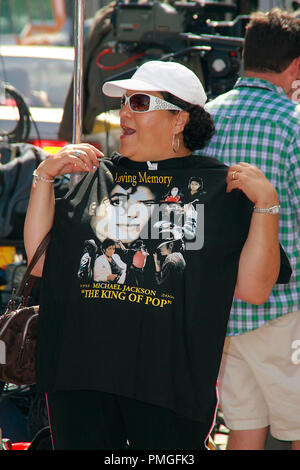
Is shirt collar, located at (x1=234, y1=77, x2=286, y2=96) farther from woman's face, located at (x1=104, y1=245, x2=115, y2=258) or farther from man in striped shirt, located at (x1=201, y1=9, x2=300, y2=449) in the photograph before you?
woman's face, located at (x1=104, y1=245, x2=115, y2=258)

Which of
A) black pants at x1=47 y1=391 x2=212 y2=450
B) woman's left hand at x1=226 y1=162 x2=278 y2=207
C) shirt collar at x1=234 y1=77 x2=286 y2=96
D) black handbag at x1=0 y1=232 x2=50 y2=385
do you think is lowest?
black pants at x1=47 y1=391 x2=212 y2=450

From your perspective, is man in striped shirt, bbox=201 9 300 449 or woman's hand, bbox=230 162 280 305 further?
man in striped shirt, bbox=201 9 300 449

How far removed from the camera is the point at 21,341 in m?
2.12

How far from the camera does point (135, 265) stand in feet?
6.34

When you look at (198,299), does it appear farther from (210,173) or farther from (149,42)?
(149,42)

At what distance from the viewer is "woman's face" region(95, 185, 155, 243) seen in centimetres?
198

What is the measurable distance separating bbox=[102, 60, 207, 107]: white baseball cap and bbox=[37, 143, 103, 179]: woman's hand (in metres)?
0.23

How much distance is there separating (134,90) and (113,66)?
92.3 inches

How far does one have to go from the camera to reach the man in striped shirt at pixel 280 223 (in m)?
2.34

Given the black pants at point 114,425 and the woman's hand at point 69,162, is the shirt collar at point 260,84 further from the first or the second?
the black pants at point 114,425

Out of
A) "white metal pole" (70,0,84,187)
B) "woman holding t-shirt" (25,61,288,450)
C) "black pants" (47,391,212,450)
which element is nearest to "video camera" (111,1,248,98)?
"white metal pole" (70,0,84,187)

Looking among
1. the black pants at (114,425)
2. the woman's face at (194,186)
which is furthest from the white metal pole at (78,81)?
the black pants at (114,425)

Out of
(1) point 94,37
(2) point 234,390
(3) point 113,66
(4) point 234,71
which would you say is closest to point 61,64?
(1) point 94,37

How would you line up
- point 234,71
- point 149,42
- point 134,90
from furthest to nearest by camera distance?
point 149,42, point 234,71, point 134,90
